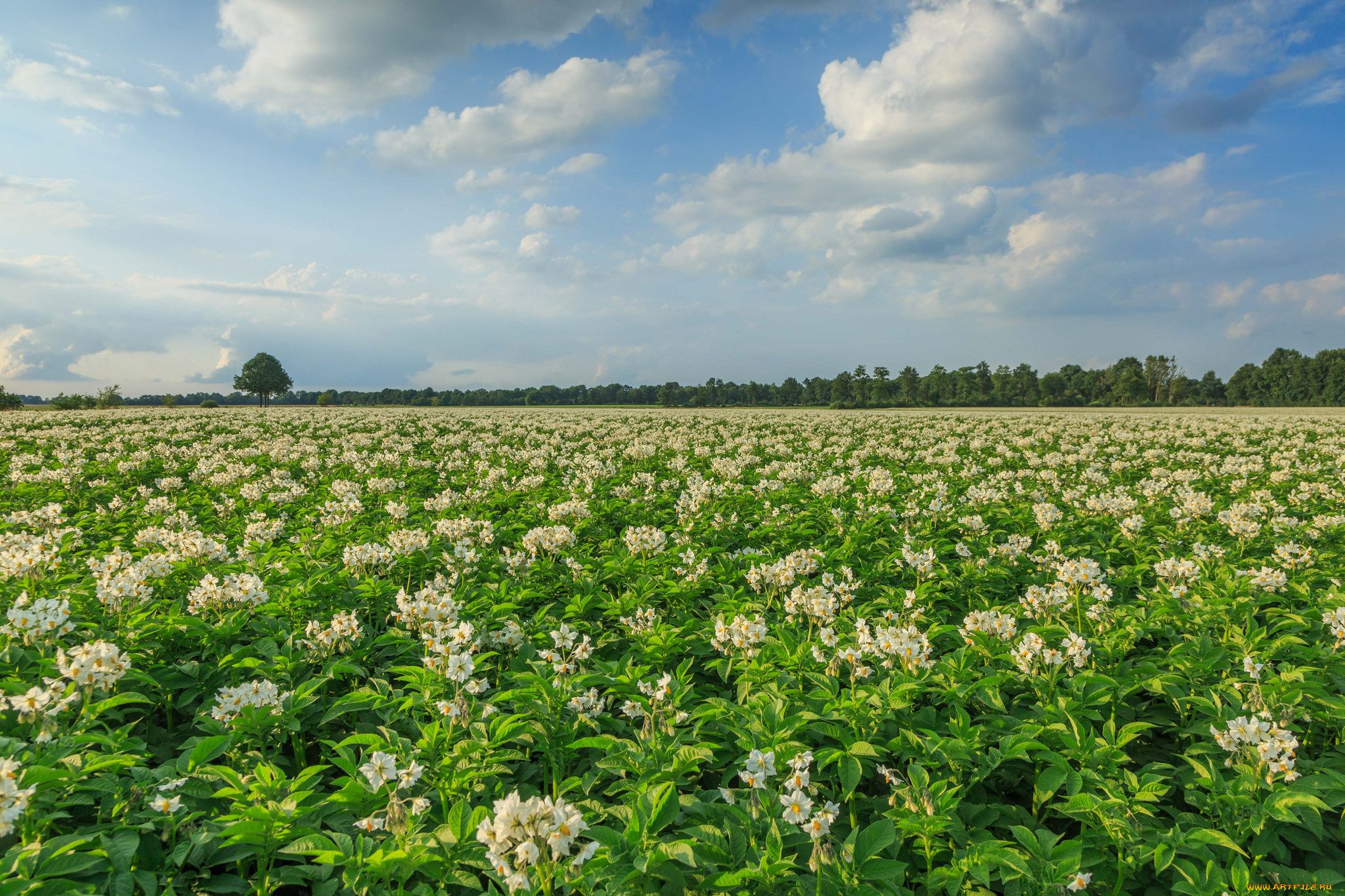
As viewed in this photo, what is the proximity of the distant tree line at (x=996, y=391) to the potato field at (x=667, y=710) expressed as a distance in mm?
102895

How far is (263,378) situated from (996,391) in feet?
504

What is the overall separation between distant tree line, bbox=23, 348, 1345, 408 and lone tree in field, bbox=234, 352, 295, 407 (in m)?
0.37

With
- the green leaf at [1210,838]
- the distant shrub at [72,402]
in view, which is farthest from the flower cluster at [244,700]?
the distant shrub at [72,402]

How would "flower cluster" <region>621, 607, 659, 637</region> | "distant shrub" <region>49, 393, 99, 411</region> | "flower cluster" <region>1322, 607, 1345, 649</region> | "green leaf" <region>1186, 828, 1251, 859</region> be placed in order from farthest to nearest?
"distant shrub" <region>49, 393, 99, 411</region> → "flower cluster" <region>621, 607, 659, 637</region> → "flower cluster" <region>1322, 607, 1345, 649</region> → "green leaf" <region>1186, 828, 1251, 859</region>

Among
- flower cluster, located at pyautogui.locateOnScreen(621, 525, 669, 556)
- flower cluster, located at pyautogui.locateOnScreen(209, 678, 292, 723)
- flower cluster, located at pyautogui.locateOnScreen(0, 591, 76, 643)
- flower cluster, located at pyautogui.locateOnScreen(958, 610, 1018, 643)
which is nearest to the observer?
flower cluster, located at pyautogui.locateOnScreen(209, 678, 292, 723)

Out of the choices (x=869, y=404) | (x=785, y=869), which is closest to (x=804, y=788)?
(x=785, y=869)

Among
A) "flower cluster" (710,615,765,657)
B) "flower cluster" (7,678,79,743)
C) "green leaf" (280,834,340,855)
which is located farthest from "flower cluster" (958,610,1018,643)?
"flower cluster" (7,678,79,743)

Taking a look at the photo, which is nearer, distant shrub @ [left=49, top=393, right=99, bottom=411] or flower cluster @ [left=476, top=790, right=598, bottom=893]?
flower cluster @ [left=476, top=790, right=598, bottom=893]

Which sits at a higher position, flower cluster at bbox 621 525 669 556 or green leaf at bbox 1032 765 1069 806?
flower cluster at bbox 621 525 669 556

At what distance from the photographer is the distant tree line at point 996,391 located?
106 m

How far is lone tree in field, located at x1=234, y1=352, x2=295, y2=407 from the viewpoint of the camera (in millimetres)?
102562

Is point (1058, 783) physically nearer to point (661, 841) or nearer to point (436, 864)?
point (661, 841)

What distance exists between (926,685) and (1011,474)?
41.3 feet

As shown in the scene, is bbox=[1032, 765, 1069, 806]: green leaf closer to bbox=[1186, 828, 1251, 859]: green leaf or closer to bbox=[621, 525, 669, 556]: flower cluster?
bbox=[1186, 828, 1251, 859]: green leaf
